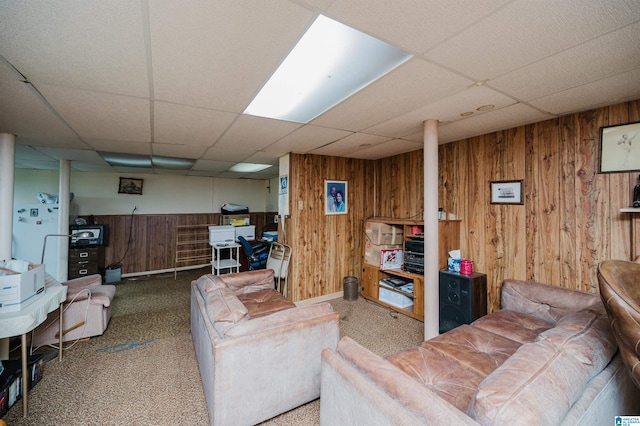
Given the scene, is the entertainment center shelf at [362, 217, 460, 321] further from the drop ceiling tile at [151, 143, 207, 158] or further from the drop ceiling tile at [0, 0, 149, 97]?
the drop ceiling tile at [0, 0, 149, 97]

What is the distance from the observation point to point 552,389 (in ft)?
3.29

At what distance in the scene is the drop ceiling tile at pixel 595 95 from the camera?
1.73 metres

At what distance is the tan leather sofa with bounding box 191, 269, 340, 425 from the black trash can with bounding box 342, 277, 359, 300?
7.02ft

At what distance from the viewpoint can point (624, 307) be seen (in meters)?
1.03

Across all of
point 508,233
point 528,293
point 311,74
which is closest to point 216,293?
point 311,74

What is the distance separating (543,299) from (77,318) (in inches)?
184

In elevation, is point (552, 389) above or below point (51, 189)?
below

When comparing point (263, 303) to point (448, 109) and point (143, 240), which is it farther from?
point (143, 240)

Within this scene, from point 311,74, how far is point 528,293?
106 inches

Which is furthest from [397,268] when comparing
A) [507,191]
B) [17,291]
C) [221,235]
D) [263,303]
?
[17,291]

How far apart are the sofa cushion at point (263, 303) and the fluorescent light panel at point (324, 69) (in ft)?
6.09

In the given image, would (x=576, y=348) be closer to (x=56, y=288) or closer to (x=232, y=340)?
(x=232, y=340)

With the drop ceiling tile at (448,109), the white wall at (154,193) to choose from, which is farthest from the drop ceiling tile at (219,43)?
the white wall at (154,193)

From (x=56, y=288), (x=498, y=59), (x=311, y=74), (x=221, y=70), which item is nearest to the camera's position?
(x=498, y=59)
